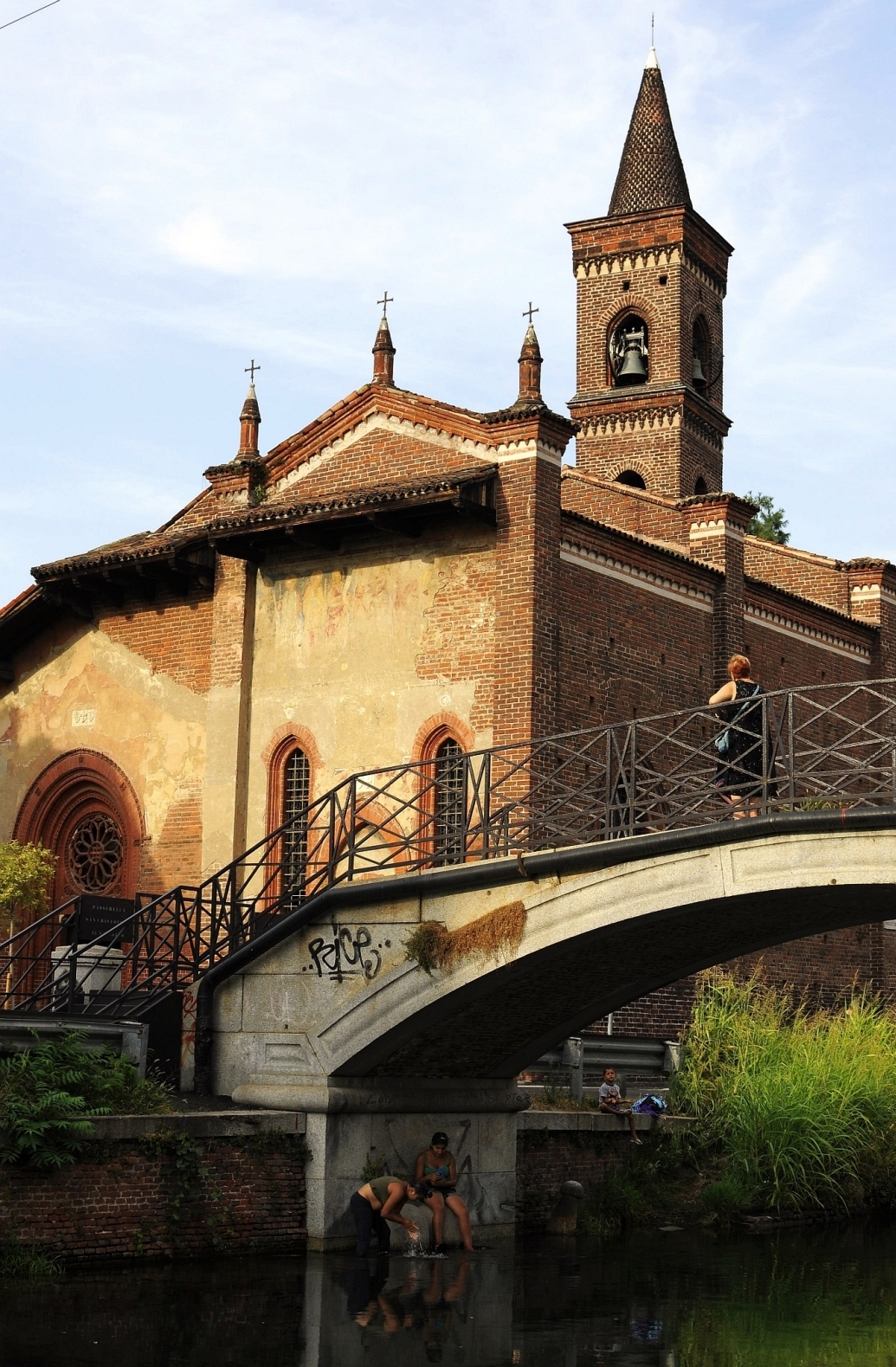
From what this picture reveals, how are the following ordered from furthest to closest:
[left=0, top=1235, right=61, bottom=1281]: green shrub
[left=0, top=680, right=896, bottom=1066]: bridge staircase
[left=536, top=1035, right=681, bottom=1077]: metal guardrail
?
1. [left=536, top=1035, right=681, bottom=1077]: metal guardrail
2. [left=0, top=680, right=896, bottom=1066]: bridge staircase
3. [left=0, top=1235, right=61, bottom=1281]: green shrub

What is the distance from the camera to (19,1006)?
1909 cm

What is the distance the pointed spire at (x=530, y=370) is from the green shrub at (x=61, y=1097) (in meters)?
9.30

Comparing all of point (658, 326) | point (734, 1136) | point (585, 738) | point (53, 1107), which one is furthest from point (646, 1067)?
point (658, 326)

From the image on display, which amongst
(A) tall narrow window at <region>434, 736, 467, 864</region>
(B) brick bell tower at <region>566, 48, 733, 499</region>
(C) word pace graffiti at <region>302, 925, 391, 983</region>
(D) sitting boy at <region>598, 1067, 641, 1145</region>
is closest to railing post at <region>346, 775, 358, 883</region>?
(C) word pace graffiti at <region>302, 925, 391, 983</region>

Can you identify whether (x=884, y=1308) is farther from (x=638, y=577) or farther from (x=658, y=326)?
(x=658, y=326)

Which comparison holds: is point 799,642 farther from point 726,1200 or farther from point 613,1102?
point 726,1200

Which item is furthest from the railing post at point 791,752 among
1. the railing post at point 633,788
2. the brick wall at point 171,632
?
the brick wall at point 171,632

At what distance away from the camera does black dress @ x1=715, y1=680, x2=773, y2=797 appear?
47.4 ft

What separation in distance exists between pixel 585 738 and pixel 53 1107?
903 centimetres

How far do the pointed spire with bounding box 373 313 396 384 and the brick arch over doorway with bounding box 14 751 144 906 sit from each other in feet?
21.3

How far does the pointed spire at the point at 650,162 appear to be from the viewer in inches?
1407

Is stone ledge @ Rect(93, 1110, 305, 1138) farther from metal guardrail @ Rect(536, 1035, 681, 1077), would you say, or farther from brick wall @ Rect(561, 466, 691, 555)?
brick wall @ Rect(561, 466, 691, 555)

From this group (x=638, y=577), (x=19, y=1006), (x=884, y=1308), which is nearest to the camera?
(x=884, y=1308)

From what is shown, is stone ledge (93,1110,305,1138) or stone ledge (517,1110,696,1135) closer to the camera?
stone ledge (93,1110,305,1138)
